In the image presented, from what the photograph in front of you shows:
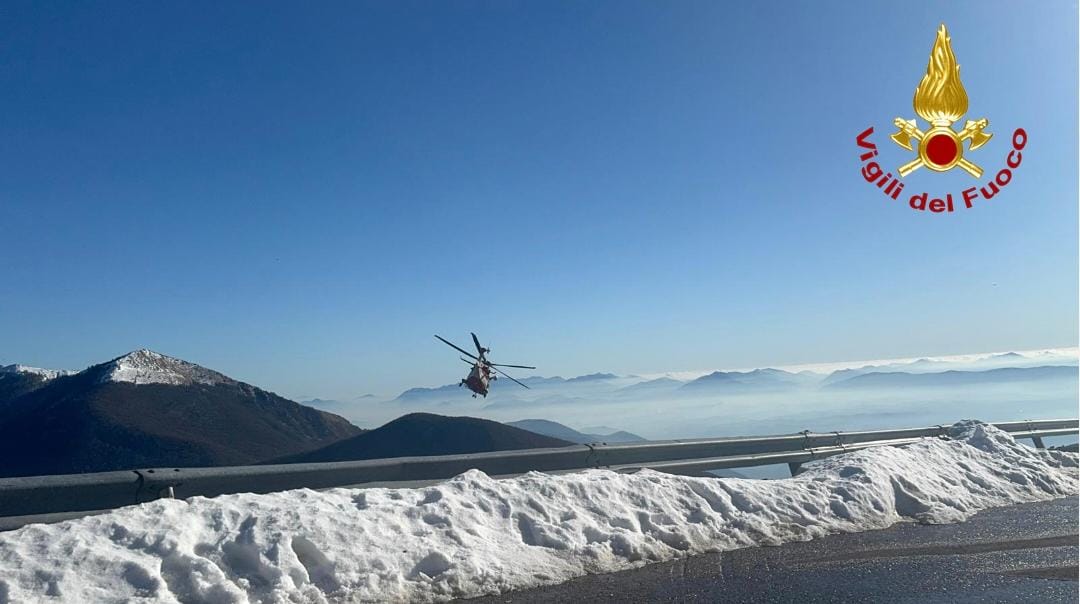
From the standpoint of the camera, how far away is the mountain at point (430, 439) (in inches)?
1213

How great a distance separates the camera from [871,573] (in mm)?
5652

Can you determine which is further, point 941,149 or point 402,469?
point 941,149

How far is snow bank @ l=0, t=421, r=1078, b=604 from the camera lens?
15.0ft

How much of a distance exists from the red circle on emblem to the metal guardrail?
158 inches

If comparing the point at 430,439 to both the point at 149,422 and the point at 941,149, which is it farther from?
the point at 941,149

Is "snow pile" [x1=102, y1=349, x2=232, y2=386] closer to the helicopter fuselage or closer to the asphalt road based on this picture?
the helicopter fuselage

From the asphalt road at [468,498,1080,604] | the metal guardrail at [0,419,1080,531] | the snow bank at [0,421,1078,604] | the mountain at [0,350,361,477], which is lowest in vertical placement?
the asphalt road at [468,498,1080,604]

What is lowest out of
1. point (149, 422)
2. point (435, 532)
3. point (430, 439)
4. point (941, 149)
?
point (435, 532)

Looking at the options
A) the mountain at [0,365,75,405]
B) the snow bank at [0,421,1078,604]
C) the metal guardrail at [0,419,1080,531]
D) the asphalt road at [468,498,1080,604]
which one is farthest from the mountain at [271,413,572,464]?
the mountain at [0,365,75,405]

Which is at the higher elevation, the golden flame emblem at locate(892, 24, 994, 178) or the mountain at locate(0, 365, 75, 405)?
the mountain at locate(0, 365, 75, 405)

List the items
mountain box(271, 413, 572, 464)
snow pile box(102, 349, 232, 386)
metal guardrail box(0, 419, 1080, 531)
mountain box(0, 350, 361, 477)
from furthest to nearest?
snow pile box(102, 349, 232, 386) < mountain box(0, 350, 361, 477) < mountain box(271, 413, 572, 464) < metal guardrail box(0, 419, 1080, 531)

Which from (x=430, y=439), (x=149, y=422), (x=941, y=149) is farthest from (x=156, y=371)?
(x=941, y=149)

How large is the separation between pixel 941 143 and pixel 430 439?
82.3 feet

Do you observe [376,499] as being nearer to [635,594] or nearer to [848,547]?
[635,594]
